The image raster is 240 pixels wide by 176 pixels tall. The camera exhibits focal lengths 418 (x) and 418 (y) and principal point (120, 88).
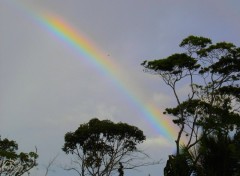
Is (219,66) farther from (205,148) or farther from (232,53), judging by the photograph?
(205,148)

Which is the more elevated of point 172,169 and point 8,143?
point 8,143

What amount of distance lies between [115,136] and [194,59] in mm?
11536

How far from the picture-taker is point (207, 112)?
33.6 meters

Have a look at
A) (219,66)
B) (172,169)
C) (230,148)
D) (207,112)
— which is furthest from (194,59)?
(230,148)

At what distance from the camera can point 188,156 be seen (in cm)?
1402

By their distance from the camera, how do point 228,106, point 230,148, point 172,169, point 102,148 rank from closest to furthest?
1. point 230,148
2. point 172,169
3. point 228,106
4. point 102,148

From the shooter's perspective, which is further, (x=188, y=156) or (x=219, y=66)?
(x=219, y=66)

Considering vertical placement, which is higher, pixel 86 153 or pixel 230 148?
pixel 86 153

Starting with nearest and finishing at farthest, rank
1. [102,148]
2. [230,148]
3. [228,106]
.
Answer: [230,148] → [228,106] → [102,148]

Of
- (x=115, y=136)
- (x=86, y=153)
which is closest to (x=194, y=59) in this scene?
(x=115, y=136)

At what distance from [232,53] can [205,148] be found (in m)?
20.3

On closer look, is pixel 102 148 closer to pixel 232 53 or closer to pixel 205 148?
pixel 232 53

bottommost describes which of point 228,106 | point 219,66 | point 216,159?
point 216,159

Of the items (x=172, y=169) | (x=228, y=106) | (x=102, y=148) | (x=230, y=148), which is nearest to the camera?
(x=230, y=148)
